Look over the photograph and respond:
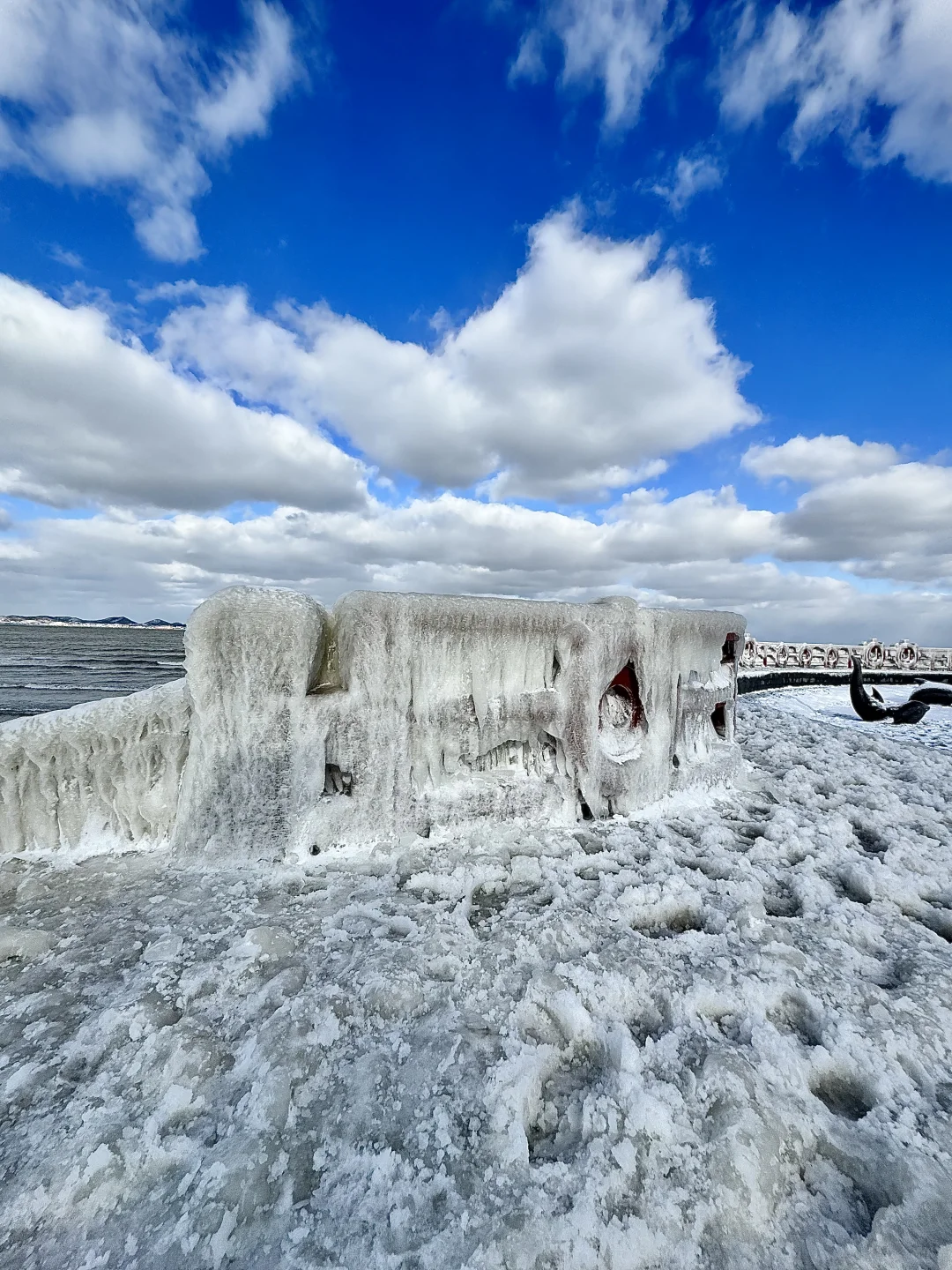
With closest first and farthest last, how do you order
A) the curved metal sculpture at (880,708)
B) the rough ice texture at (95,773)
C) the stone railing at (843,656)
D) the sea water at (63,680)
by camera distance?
the rough ice texture at (95,773), the curved metal sculpture at (880,708), the sea water at (63,680), the stone railing at (843,656)

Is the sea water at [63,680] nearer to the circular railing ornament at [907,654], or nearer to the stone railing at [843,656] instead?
the stone railing at [843,656]

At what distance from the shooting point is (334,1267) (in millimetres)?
1271

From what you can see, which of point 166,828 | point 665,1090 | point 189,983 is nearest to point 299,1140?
point 189,983

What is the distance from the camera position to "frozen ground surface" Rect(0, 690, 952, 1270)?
4.48 ft

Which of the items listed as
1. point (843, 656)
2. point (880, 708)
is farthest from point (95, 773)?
point (843, 656)

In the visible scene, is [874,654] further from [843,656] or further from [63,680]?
[63,680]

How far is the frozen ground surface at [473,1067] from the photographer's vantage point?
1366mm

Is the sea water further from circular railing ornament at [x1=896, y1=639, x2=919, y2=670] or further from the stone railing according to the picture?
circular railing ornament at [x1=896, y1=639, x2=919, y2=670]

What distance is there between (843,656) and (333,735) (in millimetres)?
32414

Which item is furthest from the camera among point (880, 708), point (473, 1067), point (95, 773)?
point (880, 708)

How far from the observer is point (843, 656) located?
28531mm

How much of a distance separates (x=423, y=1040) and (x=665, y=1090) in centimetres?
85

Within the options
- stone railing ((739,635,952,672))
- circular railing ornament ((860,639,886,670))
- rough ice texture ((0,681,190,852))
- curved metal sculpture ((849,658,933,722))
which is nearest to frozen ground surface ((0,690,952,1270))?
rough ice texture ((0,681,190,852))

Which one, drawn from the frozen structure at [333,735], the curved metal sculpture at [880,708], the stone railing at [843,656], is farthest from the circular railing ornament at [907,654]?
the frozen structure at [333,735]
